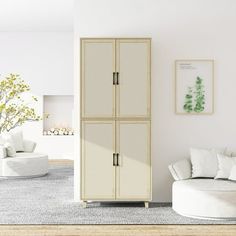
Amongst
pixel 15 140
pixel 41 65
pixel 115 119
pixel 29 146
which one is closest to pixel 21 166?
pixel 15 140

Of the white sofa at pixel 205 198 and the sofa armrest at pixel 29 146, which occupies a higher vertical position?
the sofa armrest at pixel 29 146

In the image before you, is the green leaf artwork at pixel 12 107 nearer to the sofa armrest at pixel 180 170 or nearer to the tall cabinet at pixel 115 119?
the tall cabinet at pixel 115 119

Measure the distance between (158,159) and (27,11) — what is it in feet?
15.7

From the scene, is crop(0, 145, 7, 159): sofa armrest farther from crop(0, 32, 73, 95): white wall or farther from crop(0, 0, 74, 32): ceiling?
crop(0, 32, 73, 95): white wall

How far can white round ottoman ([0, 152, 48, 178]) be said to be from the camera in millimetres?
9055

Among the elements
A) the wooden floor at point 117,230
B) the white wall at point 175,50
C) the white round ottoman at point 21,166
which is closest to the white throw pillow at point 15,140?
the white round ottoman at point 21,166

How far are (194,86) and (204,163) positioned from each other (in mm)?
1025

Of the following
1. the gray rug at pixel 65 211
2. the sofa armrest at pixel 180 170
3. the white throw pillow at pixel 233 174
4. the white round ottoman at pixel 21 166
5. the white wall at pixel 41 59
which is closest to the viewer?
the gray rug at pixel 65 211

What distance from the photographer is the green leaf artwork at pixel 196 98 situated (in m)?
6.62

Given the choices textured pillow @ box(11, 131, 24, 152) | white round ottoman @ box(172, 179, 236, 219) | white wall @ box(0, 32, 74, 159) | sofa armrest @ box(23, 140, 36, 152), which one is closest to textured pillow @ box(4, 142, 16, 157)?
textured pillow @ box(11, 131, 24, 152)

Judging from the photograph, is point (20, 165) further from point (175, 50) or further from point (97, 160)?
point (175, 50)

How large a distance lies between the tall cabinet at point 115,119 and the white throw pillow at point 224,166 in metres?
0.85

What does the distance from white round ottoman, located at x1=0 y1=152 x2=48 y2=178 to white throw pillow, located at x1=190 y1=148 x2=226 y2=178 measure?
3746mm

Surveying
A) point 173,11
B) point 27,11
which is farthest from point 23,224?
point 27,11
